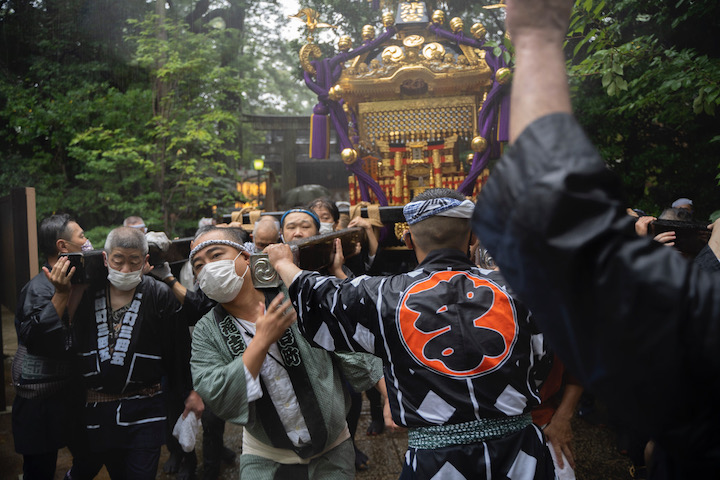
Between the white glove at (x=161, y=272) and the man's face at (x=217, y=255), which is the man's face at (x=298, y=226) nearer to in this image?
the white glove at (x=161, y=272)

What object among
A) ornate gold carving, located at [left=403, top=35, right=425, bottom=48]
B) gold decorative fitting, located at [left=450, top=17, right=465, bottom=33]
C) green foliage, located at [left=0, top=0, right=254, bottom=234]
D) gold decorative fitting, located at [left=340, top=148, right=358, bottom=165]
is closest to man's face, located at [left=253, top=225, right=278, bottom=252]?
gold decorative fitting, located at [left=340, top=148, right=358, bottom=165]

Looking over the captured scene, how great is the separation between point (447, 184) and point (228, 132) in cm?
599

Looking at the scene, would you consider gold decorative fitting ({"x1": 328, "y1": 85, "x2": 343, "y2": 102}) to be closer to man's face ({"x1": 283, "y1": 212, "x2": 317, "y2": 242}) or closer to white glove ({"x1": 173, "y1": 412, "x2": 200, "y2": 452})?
man's face ({"x1": 283, "y1": 212, "x2": 317, "y2": 242})

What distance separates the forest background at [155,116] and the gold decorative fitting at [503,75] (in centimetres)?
172

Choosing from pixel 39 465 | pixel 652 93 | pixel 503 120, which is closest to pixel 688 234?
pixel 652 93

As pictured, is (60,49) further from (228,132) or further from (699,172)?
(699,172)

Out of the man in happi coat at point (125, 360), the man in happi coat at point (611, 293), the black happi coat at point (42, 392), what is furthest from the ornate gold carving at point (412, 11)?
the man in happi coat at point (611, 293)

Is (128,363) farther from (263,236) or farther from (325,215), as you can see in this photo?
(325,215)

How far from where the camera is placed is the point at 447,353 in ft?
5.90

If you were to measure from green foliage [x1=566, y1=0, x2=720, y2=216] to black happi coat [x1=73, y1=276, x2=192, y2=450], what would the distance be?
13.1 ft

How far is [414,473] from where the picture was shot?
1.85 metres

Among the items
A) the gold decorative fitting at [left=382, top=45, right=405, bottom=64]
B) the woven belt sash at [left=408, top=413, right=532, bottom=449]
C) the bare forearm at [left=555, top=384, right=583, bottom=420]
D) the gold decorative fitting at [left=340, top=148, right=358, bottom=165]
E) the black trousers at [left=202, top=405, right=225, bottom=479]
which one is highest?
the gold decorative fitting at [left=382, top=45, right=405, bottom=64]

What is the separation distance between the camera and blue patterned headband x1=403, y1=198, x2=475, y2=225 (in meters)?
2.02

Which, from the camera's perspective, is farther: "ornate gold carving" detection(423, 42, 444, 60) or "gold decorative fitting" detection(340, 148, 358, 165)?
"ornate gold carving" detection(423, 42, 444, 60)
